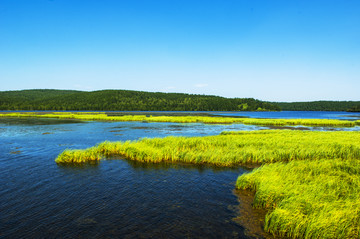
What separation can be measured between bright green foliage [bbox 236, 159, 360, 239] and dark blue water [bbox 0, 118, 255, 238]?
1693 mm

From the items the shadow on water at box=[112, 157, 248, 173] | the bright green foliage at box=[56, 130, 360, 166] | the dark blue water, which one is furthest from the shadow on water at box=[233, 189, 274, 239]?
the bright green foliage at box=[56, 130, 360, 166]

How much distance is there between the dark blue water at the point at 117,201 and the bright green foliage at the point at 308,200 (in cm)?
169

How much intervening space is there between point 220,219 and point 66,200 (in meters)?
8.60

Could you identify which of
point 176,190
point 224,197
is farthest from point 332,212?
point 176,190

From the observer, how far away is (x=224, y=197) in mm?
12711

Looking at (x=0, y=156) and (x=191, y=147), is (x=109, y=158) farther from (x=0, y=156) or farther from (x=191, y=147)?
(x=0, y=156)

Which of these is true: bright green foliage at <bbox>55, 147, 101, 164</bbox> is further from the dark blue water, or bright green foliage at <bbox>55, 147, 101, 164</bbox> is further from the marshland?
the dark blue water

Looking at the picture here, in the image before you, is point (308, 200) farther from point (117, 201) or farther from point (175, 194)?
point (117, 201)

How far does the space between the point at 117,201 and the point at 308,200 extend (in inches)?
385

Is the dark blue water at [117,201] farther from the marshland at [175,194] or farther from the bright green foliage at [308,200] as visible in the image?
the bright green foliage at [308,200]

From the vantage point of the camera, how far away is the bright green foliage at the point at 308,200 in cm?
798

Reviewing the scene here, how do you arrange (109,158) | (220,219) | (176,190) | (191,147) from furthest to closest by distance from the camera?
(191,147), (109,158), (176,190), (220,219)

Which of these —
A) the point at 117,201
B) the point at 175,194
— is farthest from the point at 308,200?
the point at 117,201

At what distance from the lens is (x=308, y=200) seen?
970 cm
